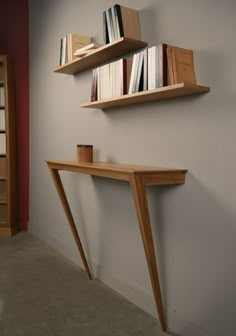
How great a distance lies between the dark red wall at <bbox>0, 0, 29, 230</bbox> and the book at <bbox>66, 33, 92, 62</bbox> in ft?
5.26

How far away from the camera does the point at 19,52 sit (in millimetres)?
4137

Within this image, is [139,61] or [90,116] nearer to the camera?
[139,61]

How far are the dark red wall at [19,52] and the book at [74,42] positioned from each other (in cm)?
160

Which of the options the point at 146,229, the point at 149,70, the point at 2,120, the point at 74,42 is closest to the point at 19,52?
Answer: the point at 2,120

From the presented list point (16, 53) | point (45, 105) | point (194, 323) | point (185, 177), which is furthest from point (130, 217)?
point (16, 53)

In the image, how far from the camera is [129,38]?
208 cm

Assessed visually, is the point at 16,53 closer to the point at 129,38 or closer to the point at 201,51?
the point at 129,38

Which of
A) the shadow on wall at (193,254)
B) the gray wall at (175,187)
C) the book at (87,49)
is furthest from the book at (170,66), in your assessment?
the book at (87,49)

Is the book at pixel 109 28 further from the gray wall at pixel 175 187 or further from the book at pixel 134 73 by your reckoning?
the book at pixel 134 73

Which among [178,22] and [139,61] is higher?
[178,22]

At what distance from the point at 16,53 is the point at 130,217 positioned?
276cm

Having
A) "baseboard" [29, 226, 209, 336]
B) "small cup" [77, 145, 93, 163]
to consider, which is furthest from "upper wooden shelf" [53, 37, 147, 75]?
"baseboard" [29, 226, 209, 336]

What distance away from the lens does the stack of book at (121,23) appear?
2105mm

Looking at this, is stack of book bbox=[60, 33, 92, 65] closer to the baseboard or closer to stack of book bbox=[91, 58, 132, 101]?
stack of book bbox=[91, 58, 132, 101]
